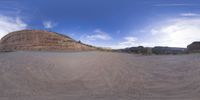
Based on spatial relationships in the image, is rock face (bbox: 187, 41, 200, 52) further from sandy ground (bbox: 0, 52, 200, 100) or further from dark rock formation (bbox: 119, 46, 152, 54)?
dark rock formation (bbox: 119, 46, 152, 54)

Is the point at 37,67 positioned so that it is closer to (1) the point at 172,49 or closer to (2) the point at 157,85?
(2) the point at 157,85

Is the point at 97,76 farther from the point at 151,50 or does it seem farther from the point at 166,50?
the point at 166,50

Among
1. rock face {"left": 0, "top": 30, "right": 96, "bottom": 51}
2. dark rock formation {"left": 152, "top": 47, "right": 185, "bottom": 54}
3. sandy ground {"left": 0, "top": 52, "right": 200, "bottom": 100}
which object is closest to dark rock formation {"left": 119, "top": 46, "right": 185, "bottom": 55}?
dark rock formation {"left": 152, "top": 47, "right": 185, "bottom": 54}

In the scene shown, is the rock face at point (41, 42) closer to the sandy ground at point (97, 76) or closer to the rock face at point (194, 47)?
the sandy ground at point (97, 76)

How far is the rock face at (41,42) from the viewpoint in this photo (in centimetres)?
316

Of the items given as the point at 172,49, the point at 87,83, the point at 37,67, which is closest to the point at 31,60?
the point at 37,67

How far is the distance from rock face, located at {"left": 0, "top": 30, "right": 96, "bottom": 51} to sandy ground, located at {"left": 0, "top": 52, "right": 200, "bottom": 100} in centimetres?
10

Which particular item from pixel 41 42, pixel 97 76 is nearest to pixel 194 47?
pixel 97 76

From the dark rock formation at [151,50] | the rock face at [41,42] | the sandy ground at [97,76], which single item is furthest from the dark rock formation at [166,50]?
the rock face at [41,42]

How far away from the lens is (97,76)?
110 inches

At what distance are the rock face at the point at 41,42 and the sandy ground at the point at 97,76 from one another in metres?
0.10

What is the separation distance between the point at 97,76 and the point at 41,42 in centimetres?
82

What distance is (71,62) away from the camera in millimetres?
2994

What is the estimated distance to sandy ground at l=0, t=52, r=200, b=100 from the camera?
104 inches
